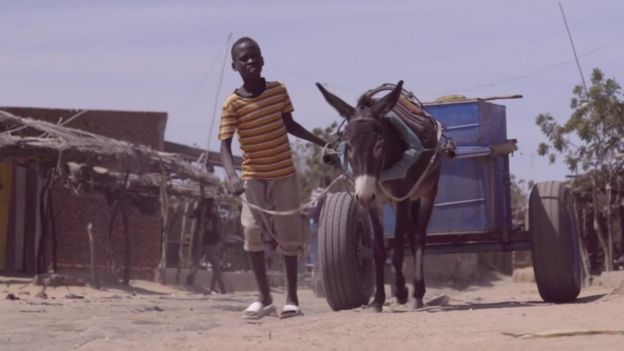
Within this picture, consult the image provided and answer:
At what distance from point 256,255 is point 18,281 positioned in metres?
10.0

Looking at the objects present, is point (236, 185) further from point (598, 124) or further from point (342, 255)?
point (598, 124)

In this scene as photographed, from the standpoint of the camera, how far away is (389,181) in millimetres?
8188

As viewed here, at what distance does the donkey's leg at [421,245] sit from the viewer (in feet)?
27.7

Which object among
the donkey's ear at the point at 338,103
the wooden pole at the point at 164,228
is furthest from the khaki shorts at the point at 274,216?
the wooden pole at the point at 164,228

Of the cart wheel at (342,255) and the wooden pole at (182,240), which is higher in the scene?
the wooden pole at (182,240)

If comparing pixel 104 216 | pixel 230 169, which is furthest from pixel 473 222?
pixel 104 216

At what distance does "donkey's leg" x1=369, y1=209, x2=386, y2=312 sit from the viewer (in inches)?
323

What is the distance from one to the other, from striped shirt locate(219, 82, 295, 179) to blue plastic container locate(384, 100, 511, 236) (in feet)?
5.29

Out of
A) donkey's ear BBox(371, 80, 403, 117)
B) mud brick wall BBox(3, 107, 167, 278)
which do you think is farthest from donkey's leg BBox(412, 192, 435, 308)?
mud brick wall BBox(3, 107, 167, 278)

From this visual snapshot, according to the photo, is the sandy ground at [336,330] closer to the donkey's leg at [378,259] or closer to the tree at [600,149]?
the donkey's leg at [378,259]

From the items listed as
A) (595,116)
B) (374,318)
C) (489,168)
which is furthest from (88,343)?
(595,116)

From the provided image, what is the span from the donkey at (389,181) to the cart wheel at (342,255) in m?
0.34

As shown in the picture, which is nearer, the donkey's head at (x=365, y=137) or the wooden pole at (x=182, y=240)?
the donkey's head at (x=365, y=137)

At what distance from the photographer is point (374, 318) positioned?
283 inches
